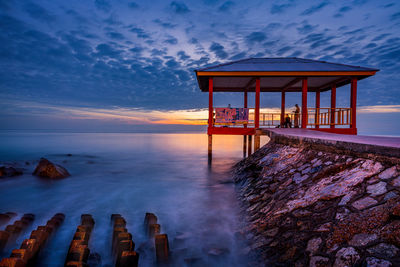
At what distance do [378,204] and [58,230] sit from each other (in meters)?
5.67

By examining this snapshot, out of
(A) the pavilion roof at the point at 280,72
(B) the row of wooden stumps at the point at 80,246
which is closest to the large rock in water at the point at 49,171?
(B) the row of wooden stumps at the point at 80,246

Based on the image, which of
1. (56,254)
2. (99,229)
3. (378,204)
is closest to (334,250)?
(378,204)

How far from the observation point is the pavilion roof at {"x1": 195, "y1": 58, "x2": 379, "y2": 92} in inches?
426

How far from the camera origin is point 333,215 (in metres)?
2.60

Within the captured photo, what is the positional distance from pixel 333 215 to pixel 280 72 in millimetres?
9557

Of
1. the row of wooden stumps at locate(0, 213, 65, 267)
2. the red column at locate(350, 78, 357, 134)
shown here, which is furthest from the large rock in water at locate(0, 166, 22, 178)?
the red column at locate(350, 78, 357, 134)

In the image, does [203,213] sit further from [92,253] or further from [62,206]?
[62,206]

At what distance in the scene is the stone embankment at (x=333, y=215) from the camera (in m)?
2.06

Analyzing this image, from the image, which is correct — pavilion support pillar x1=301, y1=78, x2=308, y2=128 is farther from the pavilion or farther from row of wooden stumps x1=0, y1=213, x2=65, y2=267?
row of wooden stumps x1=0, y1=213, x2=65, y2=267

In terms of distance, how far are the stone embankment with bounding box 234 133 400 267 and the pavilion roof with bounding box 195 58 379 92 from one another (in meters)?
7.40

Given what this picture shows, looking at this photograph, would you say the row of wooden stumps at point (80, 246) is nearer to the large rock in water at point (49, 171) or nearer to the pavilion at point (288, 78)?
the large rock in water at point (49, 171)

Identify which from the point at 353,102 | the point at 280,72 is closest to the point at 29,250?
the point at 280,72

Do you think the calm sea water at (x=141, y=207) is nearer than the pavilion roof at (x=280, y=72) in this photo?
Yes

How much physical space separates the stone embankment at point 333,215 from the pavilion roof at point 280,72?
740 centimetres
